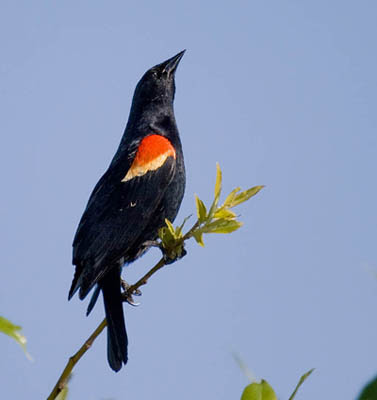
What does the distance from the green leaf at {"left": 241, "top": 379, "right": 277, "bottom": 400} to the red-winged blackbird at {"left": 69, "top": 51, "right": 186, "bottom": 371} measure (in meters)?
1.94

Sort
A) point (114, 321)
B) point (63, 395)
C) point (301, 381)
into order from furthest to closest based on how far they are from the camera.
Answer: point (114, 321)
point (63, 395)
point (301, 381)

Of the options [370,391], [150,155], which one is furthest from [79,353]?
[150,155]

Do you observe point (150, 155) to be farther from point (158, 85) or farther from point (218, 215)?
point (218, 215)

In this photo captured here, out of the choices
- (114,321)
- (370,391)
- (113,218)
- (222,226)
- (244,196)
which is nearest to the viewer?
(370,391)

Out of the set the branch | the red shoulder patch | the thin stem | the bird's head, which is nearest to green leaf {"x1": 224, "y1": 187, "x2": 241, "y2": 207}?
the branch

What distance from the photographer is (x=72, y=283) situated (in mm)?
3066

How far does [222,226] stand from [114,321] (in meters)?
1.76

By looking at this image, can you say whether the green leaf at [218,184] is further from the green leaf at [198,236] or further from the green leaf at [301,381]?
the green leaf at [301,381]

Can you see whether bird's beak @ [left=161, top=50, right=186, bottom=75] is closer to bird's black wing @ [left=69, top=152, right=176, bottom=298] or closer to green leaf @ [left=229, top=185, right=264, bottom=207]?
bird's black wing @ [left=69, top=152, right=176, bottom=298]

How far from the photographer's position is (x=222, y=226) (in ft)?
4.77

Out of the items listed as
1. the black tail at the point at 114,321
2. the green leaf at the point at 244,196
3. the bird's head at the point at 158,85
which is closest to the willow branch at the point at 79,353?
the green leaf at the point at 244,196

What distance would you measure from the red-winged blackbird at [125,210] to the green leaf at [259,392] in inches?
76.4

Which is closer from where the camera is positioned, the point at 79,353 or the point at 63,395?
the point at 63,395

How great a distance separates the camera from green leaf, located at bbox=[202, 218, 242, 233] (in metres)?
1.43
